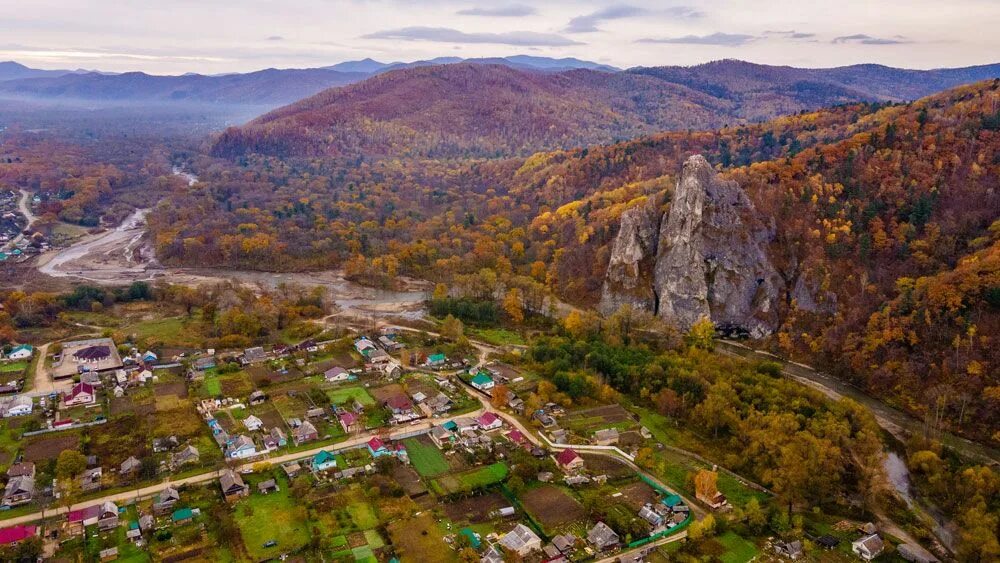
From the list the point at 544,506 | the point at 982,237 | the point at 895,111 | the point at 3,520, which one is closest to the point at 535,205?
the point at 895,111

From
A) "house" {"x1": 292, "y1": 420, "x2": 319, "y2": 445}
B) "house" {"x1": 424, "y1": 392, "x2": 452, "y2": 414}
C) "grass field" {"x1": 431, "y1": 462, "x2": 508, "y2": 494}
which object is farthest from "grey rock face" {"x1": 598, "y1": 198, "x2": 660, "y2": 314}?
"house" {"x1": 292, "y1": 420, "x2": 319, "y2": 445}

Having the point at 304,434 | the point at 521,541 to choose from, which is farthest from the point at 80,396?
the point at 521,541

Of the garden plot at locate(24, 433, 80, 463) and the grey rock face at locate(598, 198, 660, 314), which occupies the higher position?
the grey rock face at locate(598, 198, 660, 314)

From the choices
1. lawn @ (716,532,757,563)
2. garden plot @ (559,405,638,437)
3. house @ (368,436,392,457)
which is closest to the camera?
lawn @ (716,532,757,563)

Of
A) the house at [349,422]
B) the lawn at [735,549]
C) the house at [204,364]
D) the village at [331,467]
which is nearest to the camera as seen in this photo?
the lawn at [735,549]

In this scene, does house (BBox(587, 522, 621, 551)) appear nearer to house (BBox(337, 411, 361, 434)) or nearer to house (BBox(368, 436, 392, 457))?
house (BBox(368, 436, 392, 457))

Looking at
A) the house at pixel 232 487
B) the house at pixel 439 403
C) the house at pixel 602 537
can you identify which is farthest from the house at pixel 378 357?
the house at pixel 602 537

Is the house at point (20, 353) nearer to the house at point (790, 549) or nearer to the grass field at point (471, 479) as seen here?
the grass field at point (471, 479)

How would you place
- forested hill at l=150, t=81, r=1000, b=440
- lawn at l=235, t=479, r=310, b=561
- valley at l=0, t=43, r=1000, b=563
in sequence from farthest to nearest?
forested hill at l=150, t=81, r=1000, b=440, valley at l=0, t=43, r=1000, b=563, lawn at l=235, t=479, r=310, b=561
